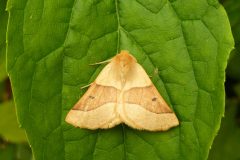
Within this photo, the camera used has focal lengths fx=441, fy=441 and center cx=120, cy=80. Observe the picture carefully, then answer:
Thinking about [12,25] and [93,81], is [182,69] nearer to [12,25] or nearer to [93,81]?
[93,81]

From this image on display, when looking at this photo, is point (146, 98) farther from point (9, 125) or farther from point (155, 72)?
point (9, 125)

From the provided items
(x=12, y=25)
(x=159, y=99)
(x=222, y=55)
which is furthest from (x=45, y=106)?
(x=222, y=55)

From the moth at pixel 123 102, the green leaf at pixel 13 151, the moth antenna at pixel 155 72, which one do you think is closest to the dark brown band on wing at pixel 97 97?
the moth at pixel 123 102

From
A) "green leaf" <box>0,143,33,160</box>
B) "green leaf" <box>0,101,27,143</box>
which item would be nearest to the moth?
"green leaf" <box>0,101,27,143</box>

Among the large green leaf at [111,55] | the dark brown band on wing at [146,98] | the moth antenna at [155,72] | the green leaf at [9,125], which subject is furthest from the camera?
the green leaf at [9,125]

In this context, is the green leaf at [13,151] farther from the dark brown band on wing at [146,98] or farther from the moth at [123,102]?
the dark brown band on wing at [146,98]

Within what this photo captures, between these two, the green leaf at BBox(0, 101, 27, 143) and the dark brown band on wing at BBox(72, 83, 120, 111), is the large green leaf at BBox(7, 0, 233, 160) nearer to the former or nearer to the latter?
the dark brown band on wing at BBox(72, 83, 120, 111)

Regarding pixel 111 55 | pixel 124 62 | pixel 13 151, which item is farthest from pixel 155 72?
pixel 13 151
